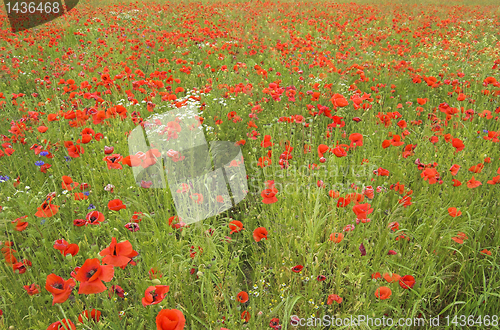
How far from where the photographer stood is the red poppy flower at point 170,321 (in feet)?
3.10

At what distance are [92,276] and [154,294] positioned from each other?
35 centimetres

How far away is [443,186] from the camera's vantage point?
8.18ft

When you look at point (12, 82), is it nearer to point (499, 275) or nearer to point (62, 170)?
point (62, 170)

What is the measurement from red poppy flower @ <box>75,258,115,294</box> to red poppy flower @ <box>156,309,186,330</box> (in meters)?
0.23

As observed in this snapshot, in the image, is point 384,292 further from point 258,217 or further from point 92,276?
point 92,276

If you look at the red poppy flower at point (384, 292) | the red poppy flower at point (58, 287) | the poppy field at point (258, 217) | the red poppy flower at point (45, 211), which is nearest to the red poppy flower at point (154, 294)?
the poppy field at point (258, 217)

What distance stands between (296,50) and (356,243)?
15.0 feet

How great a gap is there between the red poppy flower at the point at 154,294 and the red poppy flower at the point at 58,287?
27cm

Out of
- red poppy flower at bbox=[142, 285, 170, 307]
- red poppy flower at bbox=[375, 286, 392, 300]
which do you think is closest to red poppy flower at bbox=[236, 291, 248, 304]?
red poppy flower at bbox=[142, 285, 170, 307]

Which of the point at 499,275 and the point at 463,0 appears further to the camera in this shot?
the point at 463,0

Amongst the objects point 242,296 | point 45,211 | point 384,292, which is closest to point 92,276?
point 242,296

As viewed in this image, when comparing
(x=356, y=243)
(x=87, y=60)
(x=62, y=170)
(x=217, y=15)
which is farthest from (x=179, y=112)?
(x=217, y=15)

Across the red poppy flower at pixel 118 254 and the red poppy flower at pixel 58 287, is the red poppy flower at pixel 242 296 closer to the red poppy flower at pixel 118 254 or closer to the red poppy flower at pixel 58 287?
the red poppy flower at pixel 118 254

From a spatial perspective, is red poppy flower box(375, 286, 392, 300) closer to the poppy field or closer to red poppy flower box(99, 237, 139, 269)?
the poppy field
